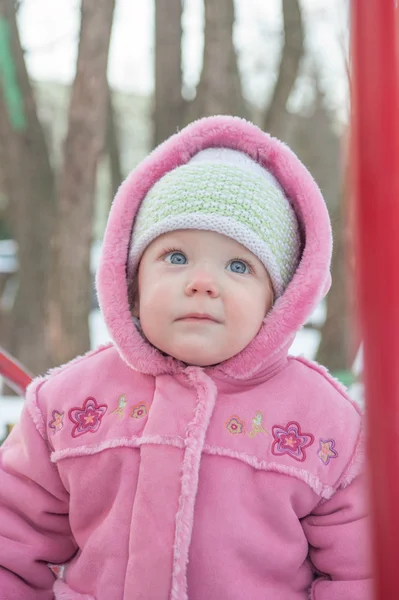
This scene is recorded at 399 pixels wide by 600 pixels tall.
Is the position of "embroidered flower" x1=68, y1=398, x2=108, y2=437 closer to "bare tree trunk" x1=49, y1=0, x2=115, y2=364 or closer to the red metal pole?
the red metal pole

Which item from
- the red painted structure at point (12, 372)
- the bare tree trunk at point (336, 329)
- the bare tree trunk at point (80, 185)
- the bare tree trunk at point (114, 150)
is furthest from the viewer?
the bare tree trunk at point (114, 150)

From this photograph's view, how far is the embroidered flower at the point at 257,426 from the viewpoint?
0.97 metres

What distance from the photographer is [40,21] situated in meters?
2.77

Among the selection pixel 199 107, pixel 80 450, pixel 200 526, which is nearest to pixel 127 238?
pixel 80 450

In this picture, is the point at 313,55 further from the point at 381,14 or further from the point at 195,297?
the point at 381,14

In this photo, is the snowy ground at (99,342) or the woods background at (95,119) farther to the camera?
the woods background at (95,119)

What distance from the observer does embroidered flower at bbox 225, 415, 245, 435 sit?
968 mm

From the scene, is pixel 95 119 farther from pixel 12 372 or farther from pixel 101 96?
pixel 12 372

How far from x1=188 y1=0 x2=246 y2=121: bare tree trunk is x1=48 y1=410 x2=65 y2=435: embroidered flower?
1.69 meters

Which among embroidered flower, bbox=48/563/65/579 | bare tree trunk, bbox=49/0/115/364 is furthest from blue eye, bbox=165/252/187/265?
bare tree trunk, bbox=49/0/115/364

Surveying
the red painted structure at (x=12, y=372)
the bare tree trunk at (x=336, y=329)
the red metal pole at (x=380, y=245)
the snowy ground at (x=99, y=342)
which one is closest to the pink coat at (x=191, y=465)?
the red painted structure at (x=12, y=372)

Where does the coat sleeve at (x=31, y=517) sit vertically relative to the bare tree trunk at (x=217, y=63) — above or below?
below

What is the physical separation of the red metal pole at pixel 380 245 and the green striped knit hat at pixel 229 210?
480 millimetres

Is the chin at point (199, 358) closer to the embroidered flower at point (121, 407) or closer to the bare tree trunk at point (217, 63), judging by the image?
the embroidered flower at point (121, 407)
